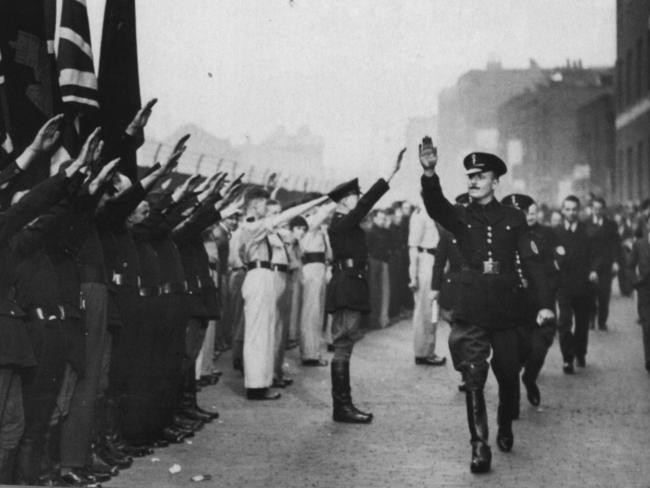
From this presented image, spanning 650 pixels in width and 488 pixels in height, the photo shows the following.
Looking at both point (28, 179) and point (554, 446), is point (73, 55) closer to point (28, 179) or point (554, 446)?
point (28, 179)

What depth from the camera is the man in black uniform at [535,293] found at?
7098 millimetres

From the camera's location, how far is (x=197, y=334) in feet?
26.7

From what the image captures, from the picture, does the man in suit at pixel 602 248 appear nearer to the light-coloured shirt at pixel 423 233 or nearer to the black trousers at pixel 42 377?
the light-coloured shirt at pixel 423 233

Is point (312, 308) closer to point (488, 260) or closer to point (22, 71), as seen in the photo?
point (488, 260)

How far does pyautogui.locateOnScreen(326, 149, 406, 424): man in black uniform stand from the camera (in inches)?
326

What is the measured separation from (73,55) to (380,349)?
733cm

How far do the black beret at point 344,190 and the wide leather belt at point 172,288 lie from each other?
1700 mm

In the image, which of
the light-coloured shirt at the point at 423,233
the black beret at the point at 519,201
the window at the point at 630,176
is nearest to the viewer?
the black beret at the point at 519,201

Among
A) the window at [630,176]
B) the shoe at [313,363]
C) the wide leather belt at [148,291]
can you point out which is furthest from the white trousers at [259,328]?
the window at [630,176]

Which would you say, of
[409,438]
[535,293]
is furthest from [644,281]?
[409,438]

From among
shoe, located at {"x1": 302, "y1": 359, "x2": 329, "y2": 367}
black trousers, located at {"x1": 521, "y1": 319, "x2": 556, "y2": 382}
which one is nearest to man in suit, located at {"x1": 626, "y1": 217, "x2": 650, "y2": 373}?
black trousers, located at {"x1": 521, "y1": 319, "x2": 556, "y2": 382}

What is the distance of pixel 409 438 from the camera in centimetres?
739

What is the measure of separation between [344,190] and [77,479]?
11.8 ft

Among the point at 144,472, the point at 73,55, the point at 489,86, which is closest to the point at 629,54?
the point at 489,86
